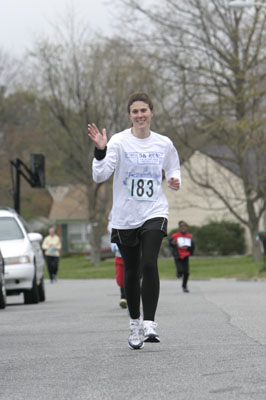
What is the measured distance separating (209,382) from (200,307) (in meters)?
8.33

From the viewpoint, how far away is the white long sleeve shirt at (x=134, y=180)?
799cm

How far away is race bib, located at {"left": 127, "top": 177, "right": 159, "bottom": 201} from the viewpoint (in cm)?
800

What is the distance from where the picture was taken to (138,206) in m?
7.98

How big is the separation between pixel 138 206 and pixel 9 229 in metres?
9.75

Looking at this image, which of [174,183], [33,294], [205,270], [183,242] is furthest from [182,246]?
[205,270]

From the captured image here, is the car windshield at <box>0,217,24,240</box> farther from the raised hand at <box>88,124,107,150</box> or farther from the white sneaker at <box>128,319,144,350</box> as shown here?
the raised hand at <box>88,124,107,150</box>

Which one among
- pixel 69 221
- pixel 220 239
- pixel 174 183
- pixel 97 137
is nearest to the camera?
pixel 97 137

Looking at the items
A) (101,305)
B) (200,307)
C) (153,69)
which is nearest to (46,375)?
(200,307)

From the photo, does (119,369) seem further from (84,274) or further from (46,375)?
(84,274)

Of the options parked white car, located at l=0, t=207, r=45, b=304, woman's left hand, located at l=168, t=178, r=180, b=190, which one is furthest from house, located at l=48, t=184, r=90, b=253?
woman's left hand, located at l=168, t=178, r=180, b=190

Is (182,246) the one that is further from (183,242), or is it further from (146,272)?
(146,272)

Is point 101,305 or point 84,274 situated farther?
point 84,274

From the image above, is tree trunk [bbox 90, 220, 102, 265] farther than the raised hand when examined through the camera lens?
Yes

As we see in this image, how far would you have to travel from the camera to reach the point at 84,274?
4147 cm
